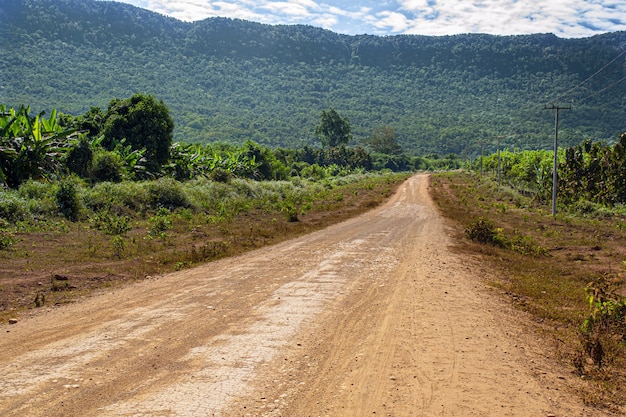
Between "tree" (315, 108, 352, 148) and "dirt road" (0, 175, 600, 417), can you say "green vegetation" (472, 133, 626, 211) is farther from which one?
"tree" (315, 108, 352, 148)

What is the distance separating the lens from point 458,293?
9.64 m

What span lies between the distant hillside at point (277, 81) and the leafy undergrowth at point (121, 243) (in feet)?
251

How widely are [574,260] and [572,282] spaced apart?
3708mm

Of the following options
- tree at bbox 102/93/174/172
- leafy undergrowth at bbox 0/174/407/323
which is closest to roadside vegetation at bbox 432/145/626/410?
leafy undergrowth at bbox 0/174/407/323

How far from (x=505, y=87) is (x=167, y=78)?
112413 mm

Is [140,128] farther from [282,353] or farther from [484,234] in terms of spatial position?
[282,353]

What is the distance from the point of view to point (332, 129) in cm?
10625

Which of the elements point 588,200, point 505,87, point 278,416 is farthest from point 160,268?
point 505,87

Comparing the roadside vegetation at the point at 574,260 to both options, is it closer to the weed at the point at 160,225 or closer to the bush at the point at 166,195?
the weed at the point at 160,225

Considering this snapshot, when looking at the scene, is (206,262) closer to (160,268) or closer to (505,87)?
(160,268)

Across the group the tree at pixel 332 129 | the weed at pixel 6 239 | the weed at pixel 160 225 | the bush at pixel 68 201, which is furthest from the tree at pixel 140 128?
the tree at pixel 332 129

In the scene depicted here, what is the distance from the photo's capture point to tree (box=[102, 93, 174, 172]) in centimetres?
2958

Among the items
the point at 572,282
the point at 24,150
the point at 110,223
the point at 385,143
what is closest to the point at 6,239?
the point at 110,223

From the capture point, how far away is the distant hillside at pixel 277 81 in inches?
4587
